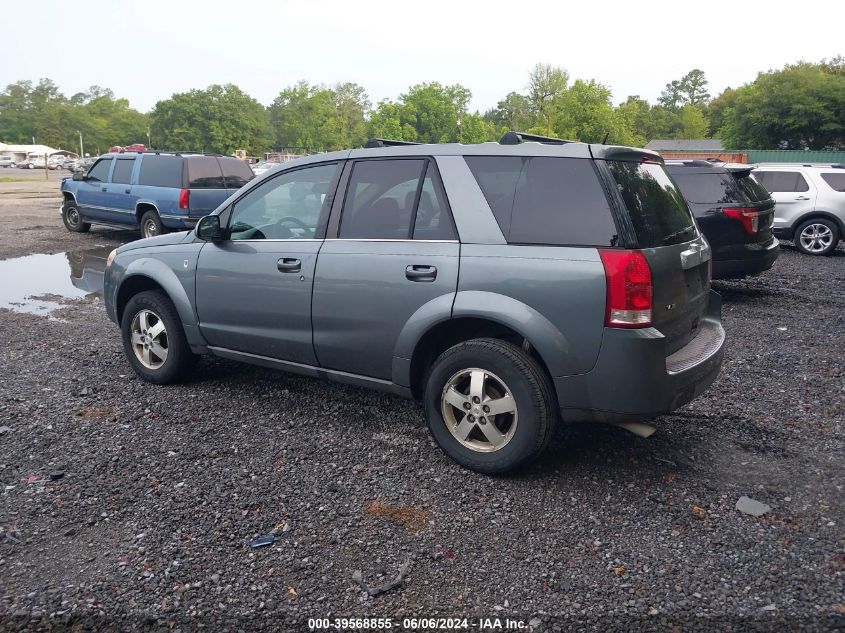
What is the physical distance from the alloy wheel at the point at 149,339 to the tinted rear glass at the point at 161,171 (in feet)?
27.9

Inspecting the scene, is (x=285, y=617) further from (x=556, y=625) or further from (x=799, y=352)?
(x=799, y=352)

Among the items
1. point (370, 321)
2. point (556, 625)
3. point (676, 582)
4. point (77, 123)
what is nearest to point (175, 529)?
point (370, 321)

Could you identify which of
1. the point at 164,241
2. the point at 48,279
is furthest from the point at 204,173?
the point at 164,241

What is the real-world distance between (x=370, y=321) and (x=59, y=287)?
23.9ft

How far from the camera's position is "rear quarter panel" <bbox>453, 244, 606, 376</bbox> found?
11.7 ft

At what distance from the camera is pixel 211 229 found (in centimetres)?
504

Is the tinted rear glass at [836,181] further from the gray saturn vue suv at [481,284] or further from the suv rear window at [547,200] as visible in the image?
the suv rear window at [547,200]

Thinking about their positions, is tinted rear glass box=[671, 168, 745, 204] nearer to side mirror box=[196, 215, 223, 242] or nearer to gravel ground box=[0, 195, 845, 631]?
gravel ground box=[0, 195, 845, 631]

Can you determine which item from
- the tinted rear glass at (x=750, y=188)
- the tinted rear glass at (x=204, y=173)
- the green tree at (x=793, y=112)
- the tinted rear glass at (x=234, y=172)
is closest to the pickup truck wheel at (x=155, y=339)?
the tinted rear glass at (x=750, y=188)

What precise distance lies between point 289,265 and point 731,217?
21.1 feet

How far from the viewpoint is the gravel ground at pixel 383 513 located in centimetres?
288

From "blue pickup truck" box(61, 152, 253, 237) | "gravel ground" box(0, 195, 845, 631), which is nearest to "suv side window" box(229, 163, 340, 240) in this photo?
"gravel ground" box(0, 195, 845, 631)

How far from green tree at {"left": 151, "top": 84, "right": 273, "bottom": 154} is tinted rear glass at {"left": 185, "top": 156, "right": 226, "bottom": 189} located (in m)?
98.1

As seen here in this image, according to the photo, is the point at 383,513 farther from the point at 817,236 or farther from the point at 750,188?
the point at 817,236
